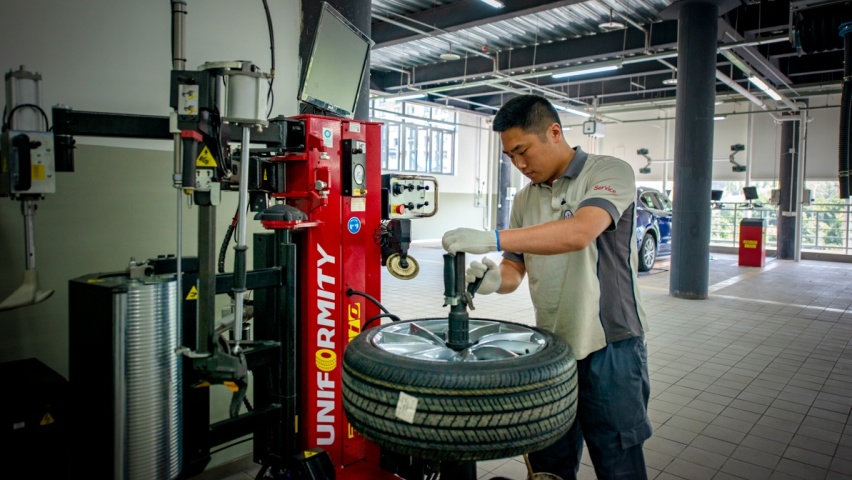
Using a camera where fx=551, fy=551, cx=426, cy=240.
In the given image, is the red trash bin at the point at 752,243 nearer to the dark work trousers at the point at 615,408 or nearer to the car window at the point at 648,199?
the car window at the point at 648,199

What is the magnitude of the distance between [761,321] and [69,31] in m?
6.56

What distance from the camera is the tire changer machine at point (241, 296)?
151 centimetres

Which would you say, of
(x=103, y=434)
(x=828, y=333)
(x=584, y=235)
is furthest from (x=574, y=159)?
(x=828, y=333)

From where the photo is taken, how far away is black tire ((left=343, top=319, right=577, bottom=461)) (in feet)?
3.88

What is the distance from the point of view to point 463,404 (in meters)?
1.18

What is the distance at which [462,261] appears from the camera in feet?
4.78

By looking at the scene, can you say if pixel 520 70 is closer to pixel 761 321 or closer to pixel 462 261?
pixel 761 321

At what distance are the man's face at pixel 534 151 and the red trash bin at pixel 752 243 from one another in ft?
35.3

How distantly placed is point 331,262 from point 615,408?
44.5 inches

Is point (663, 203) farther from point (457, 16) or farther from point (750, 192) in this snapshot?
point (457, 16)

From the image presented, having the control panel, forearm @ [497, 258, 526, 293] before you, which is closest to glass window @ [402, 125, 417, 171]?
the control panel

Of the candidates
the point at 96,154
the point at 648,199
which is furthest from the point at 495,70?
the point at 96,154

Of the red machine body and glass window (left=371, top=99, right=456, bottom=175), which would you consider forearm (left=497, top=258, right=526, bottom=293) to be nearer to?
the red machine body

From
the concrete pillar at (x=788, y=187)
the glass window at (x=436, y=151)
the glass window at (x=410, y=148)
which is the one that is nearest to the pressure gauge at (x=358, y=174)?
the glass window at (x=410, y=148)
